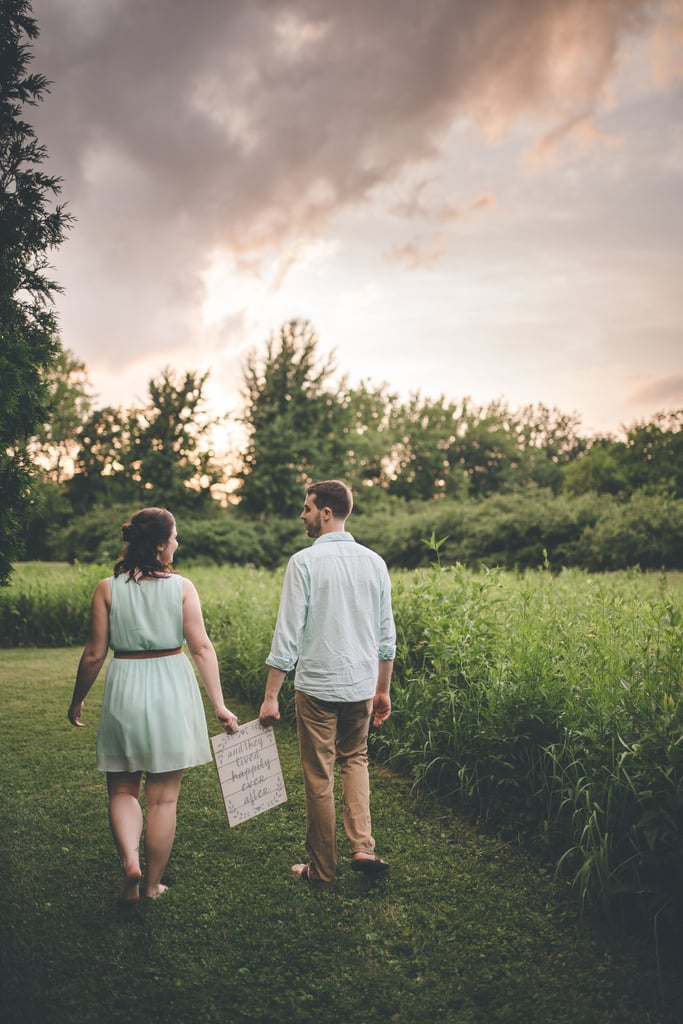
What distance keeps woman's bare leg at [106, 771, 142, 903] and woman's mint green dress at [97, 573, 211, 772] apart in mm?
117

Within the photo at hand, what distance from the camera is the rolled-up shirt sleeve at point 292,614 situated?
3545 mm

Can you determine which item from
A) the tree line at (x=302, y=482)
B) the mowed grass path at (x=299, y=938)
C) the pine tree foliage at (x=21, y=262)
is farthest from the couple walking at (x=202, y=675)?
the tree line at (x=302, y=482)

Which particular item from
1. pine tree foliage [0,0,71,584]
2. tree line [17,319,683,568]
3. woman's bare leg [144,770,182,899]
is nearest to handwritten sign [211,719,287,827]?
woman's bare leg [144,770,182,899]

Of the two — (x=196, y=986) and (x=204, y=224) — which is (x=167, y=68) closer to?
(x=204, y=224)

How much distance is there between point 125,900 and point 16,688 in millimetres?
6092

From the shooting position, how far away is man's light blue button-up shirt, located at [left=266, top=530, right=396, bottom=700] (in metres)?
3.60

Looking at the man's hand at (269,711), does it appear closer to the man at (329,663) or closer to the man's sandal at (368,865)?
the man at (329,663)

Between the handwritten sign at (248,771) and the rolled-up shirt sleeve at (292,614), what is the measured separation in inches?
17.9

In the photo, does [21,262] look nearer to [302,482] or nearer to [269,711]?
[269,711]

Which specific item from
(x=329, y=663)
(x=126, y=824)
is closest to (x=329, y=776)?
(x=329, y=663)

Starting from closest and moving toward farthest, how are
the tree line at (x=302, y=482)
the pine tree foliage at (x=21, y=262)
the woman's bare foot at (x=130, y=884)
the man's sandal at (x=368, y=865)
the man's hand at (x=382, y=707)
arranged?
1. the woman's bare foot at (x=130, y=884)
2. the man's sandal at (x=368, y=865)
3. the man's hand at (x=382, y=707)
4. the pine tree foliage at (x=21, y=262)
5. the tree line at (x=302, y=482)

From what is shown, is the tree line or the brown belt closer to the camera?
the brown belt

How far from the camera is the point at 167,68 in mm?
9211

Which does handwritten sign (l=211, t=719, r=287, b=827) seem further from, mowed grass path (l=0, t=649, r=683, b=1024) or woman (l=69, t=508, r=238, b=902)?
mowed grass path (l=0, t=649, r=683, b=1024)
